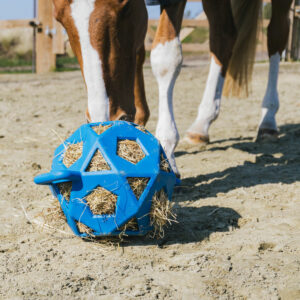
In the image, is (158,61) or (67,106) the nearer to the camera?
(158,61)

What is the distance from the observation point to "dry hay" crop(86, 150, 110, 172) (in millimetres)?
1649

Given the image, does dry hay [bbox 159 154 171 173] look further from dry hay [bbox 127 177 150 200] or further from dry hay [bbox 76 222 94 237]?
dry hay [bbox 76 222 94 237]

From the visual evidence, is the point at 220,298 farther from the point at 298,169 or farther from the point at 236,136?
the point at 236,136

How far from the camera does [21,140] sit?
3697 millimetres

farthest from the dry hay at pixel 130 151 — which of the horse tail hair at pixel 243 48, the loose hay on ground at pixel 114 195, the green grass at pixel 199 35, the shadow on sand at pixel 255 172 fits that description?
the green grass at pixel 199 35

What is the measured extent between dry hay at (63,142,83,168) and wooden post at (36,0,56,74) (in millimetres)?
7560

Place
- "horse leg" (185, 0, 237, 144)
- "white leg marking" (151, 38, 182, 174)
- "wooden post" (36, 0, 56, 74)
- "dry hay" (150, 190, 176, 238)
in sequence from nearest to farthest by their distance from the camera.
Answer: "dry hay" (150, 190, 176, 238)
"white leg marking" (151, 38, 182, 174)
"horse leg" (185, 0, 237, 144)
"wooden post" (36, 0, 56, 74)

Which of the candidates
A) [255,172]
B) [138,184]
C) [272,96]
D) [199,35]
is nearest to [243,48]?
[272,96]

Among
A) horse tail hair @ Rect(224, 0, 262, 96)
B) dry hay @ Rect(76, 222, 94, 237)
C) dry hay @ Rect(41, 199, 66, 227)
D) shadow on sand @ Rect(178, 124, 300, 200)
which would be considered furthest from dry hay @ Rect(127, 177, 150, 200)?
horse tail hair @ Rect(224, 0, 262, 96)

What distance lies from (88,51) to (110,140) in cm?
44

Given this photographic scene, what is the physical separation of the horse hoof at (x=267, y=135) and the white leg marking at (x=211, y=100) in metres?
0.47

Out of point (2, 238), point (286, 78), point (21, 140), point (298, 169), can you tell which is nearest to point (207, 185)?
point (298, 169)

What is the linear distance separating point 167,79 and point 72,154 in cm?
98

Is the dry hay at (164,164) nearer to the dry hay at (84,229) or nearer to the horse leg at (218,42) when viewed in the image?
the dry hay at (84,229)
